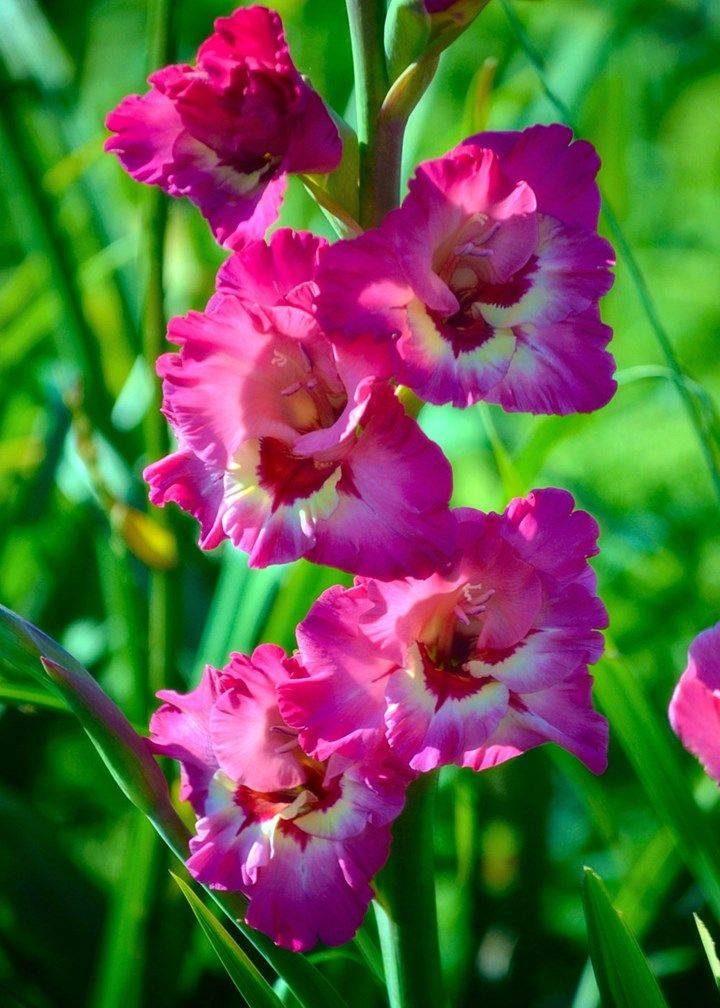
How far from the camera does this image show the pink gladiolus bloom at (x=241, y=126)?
0.41 meters

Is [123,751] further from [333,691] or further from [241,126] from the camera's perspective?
[241,126]

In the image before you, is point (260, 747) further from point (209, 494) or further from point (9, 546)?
point (9, 546)

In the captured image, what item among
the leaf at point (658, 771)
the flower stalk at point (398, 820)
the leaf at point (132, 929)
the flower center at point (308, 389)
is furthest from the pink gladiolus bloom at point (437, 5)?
the leaf at point (132, 929)

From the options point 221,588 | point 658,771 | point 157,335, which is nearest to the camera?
point 658,771

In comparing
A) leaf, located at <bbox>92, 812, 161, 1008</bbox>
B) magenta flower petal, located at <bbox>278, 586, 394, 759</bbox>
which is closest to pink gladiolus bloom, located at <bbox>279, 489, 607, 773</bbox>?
magenta flower petal, located at <bbox>278, 586, 394, 759</bbox>

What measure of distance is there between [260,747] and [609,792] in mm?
661

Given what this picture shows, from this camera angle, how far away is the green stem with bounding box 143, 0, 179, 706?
74 cm

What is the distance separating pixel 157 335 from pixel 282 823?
0.40 m

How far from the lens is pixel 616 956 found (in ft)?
1.68

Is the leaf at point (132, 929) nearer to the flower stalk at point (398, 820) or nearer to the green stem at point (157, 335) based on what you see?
the green stem at point (157, 335)

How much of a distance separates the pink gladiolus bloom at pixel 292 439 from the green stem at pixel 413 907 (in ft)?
0.43

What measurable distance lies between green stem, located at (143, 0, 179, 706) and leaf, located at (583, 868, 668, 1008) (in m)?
0.37

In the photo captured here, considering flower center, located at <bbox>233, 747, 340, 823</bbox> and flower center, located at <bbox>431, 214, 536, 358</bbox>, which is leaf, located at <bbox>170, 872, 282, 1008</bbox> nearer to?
flower center, located at <bbox>233, 747, 340, 823</bbox>

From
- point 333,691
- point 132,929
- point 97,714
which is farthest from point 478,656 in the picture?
point 132,929
